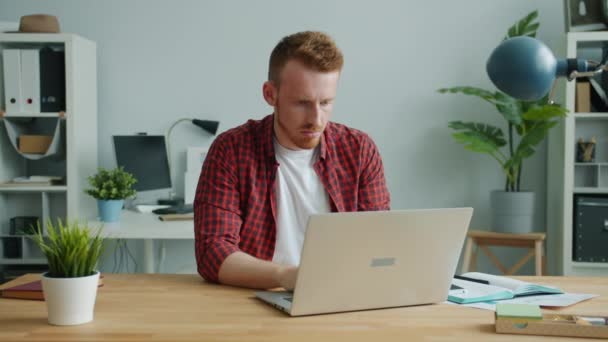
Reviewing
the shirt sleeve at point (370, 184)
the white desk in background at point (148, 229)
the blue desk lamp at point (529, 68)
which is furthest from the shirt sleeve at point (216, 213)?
the white desk in background at point (148, 229)

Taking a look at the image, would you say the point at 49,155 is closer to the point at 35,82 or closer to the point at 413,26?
the point at 35,82

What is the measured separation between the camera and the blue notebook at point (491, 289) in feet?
4.71

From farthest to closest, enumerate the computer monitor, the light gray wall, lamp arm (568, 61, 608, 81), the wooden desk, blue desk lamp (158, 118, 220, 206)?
the light gray wall → blue desk lamp (158, 118, 220, 206) → the computer monitor → lamp arm (568, 61, 608, 81) → the wooden desk

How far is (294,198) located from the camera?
1.94 meters

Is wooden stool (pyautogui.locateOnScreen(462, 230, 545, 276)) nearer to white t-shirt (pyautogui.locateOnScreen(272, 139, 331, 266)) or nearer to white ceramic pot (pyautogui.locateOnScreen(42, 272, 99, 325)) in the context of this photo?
white t-shirt (pyautogui.locateOnScreen(272, 139, 331, 266))

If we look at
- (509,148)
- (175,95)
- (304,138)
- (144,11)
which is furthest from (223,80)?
(304,138)

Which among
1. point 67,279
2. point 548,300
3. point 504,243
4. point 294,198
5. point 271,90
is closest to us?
point 67,279

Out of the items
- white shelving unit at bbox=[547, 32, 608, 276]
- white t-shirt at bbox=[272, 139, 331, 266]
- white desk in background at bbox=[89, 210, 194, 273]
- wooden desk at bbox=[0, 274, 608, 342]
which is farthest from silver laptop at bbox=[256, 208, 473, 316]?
white shelving unit at bbox=[547, 32, 608, 276]

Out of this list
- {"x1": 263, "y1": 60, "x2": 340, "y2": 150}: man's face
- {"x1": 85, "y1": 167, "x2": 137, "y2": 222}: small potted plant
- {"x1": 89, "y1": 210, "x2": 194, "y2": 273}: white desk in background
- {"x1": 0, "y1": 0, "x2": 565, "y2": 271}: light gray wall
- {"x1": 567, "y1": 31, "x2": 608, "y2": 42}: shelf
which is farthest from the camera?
{"x1": 0, "y1": 0, "x2": 565, "y2": 271}: light gray wall

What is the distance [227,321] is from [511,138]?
8.77ft

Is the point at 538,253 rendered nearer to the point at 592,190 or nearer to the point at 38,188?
the point at 592,190

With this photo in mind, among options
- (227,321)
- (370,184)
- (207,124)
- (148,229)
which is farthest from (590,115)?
(227,321)

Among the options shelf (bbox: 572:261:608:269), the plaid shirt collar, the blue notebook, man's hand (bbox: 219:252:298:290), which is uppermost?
the plaid shirt collar

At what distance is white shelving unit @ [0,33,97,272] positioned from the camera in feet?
11.1
